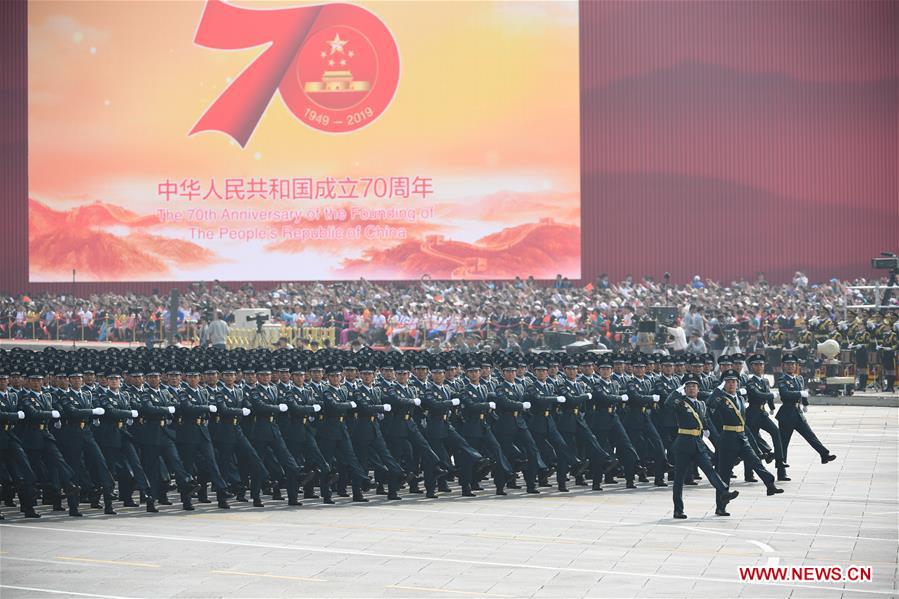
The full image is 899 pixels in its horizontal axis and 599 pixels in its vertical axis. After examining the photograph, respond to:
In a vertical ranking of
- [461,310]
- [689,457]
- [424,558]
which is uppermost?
[461,310]

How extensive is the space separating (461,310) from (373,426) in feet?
64.9

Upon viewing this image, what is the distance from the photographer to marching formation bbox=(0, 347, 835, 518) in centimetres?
1800

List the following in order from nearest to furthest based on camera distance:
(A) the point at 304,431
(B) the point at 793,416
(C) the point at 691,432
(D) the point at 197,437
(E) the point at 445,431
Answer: (C) the point at 691,432 → (D) the point at 197,437 → (A) the point at 304,431 → (E) the point at 445,431 → (B) the point at 793,416

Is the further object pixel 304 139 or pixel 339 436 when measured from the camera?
pixel 304 139

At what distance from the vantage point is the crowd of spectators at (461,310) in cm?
3506

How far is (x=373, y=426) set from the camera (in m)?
19.0

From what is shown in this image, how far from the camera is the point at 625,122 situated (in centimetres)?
4709

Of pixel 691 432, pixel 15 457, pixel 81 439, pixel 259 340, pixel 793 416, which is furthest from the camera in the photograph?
pixel 259 340

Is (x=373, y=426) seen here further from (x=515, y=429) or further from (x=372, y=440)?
(x=515, y=429)

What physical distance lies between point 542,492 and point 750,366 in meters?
3.47

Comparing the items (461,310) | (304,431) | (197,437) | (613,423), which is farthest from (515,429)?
(461,310)

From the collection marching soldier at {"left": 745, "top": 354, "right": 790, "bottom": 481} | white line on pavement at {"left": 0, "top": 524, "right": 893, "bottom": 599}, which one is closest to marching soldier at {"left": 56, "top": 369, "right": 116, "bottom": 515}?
white line on pavement at {"left": 0, "top": 524, "right": 893, "bottom": 599}

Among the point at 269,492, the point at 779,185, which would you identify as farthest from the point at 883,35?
the point at 269,492

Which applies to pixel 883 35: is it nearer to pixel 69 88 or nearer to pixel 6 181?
pixel 69 88
